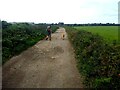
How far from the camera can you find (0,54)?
53.4 ft

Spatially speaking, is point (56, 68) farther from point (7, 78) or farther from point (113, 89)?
point (113, 89)

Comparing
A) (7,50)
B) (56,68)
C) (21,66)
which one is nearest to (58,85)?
(56,68)

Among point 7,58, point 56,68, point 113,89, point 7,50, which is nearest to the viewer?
point 113,89

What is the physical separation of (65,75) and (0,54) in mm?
5681

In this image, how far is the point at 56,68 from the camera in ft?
44.1

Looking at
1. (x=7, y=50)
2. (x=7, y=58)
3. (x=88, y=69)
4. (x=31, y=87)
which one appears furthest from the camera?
(x=7, y=50)

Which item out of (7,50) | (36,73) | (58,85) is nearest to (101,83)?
(58,85)

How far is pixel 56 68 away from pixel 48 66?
64 cm

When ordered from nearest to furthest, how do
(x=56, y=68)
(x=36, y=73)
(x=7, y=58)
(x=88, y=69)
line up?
(x=88, y=69), (x=36, y=73), (x=56, y=68), (x=7, y=58)

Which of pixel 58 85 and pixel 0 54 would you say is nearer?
pixel 58 85

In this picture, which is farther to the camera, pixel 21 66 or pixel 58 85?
pixel 21 66

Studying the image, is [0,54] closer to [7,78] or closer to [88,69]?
[7,78]

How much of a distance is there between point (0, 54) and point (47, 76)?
5.48 meters

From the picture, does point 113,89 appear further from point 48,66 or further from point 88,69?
point 48,66
